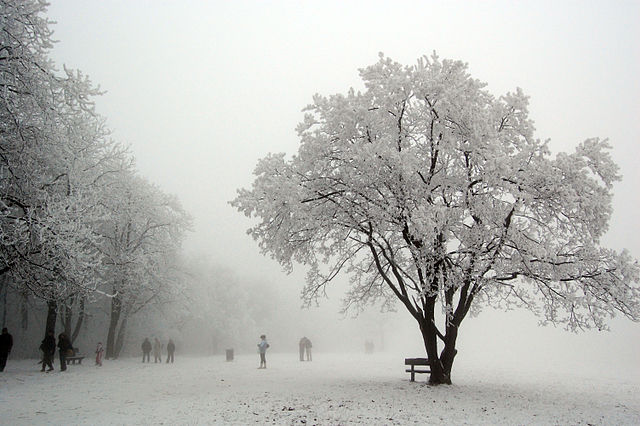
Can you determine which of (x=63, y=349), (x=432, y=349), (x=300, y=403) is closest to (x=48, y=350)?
(x=63, y=349)

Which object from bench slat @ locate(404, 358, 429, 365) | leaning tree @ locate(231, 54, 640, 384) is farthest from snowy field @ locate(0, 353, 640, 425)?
leaning tree @ locate(231, 54, 640, 384)

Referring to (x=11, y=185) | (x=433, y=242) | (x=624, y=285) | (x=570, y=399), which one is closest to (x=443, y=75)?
(x=433, y=242)

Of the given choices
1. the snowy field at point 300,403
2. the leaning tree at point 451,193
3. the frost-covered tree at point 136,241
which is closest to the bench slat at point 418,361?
the snowy field at point 300,403

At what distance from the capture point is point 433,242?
14203 mm

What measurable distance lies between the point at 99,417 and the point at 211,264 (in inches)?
2036

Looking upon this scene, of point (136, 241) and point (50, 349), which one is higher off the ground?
point (136, 241)

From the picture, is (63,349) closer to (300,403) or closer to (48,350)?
(48,350)

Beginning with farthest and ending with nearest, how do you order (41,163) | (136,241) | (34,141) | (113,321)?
(113,321), (136,241), (41,163), (34,141)

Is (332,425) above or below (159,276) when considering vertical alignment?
below

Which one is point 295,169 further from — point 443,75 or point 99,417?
point 99,417

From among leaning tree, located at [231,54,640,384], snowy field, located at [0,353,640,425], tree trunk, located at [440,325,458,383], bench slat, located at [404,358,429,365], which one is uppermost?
leaning tree, located at [231,54,640,384]

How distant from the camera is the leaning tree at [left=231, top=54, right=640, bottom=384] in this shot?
543 inches

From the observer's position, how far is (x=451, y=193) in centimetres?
1563

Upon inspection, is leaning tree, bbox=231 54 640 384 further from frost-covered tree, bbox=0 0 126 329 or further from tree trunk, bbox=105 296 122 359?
tree trunk, bbox=105 296 122 359
